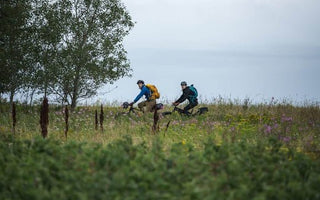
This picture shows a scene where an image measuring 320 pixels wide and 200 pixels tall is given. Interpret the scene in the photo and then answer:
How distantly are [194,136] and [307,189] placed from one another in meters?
7.39

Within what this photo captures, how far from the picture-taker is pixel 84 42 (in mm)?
24891

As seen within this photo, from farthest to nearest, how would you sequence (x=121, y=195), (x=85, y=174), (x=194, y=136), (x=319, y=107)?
(x=319, y=107)
(x=194, y=136)
(x=85, y=174)
(x=121, y=195)

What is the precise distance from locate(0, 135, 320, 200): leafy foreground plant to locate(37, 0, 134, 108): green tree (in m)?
16.2

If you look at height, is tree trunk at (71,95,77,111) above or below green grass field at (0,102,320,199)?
above

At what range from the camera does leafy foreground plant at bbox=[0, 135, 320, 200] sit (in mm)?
5621

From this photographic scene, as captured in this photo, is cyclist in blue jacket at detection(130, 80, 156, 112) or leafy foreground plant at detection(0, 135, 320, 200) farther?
cyclist in blue jacket at detection(130, 80, 156, 112)

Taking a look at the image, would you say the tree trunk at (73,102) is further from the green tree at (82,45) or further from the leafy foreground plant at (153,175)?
the leafy foreground plant at (153,175)

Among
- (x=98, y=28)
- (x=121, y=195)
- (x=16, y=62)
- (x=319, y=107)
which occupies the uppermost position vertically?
(x=98, y=28)

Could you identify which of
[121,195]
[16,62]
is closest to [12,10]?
[16,62]

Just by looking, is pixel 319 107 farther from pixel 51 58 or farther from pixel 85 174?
pixel 85 174

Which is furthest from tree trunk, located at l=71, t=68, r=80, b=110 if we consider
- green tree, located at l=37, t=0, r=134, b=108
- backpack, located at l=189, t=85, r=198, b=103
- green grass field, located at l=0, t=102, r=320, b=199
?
green grass field, located at l=0, t=102, r=320, b=199

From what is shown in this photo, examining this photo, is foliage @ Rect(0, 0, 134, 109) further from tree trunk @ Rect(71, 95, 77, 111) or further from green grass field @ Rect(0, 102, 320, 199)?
green grass field @ Rect(0, 102, 320, 199)

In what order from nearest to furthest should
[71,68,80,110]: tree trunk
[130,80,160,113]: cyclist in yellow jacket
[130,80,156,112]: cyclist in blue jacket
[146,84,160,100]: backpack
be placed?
[130,80,156,112]: cyclist in blue jacket < [130,80,160,113]: cyclist in yellow jacket < [146,84,160,100]: backpack < [71,68,80,110]: tree trunk

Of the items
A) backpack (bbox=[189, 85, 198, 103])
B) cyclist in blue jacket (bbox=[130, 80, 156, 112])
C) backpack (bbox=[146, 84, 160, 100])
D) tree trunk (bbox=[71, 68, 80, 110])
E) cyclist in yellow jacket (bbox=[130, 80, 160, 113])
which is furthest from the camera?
tree trunk (bbox=[71, 68, 80, 110])
